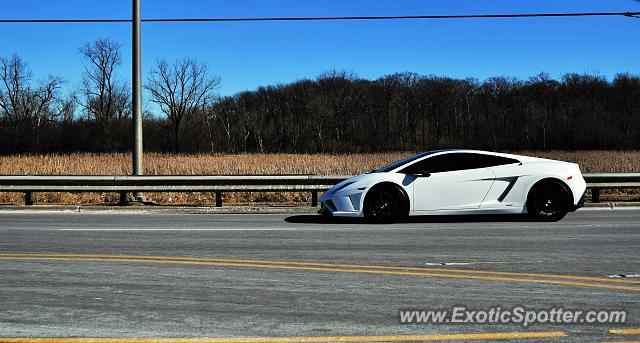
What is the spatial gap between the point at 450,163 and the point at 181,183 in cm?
705

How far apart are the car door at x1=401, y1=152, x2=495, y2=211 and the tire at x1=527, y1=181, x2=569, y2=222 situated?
0.88m

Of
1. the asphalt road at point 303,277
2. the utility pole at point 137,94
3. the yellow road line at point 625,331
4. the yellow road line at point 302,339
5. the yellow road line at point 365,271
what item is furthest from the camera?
the utility pole at point 137,94

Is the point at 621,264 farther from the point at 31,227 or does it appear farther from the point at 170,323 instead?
the point at 31,227

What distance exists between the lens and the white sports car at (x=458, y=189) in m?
11.3

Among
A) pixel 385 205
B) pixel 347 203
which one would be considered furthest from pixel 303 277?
pixel 385 205

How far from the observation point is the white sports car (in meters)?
11.3

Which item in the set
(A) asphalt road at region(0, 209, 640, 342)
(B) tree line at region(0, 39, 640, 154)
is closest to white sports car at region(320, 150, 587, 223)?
(A) asphalt road at region(0, 209, 640, 342)

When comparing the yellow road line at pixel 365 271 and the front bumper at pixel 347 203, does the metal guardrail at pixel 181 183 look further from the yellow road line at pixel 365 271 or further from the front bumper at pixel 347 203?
the yellow road line at pixel 365 271

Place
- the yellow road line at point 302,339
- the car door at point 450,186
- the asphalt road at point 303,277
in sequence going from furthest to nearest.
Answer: the car door at point 450,186 < the asphalt road at point 303,277 < the yellow road line at point 302,339

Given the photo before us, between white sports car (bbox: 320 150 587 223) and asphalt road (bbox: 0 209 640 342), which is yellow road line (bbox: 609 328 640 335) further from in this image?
white sports car (bbox: 320 150 587 223)

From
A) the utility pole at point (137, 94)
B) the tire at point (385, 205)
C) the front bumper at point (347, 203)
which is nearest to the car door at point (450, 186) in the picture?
the tire at point (385, 205)

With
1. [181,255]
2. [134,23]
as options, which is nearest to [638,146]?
[134,23]

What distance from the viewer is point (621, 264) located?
7.26 metres

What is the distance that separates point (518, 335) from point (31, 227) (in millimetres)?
9330
